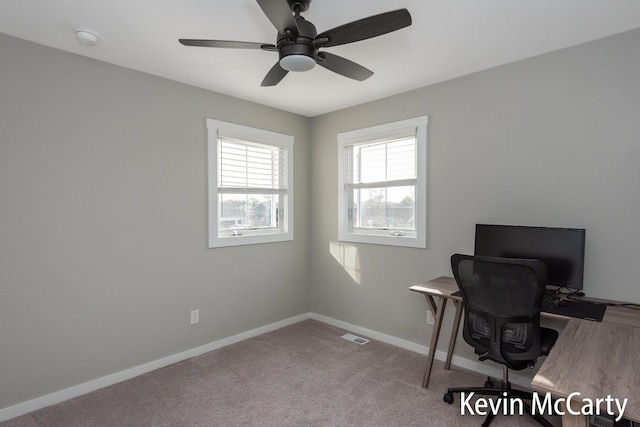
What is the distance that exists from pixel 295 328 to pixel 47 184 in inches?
108

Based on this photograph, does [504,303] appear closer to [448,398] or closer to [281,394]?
[448,398]

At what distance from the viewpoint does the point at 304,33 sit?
1.79 meters

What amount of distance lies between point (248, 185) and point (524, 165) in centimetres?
259

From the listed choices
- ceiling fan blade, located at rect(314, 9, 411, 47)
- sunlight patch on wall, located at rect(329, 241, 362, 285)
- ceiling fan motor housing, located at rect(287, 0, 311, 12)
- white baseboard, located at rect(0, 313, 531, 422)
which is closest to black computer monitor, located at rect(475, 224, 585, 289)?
white baseboard, located at rect(0, 313, 531, 422)

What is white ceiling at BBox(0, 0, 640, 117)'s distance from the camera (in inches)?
78.5

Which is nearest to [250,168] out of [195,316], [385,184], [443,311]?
[385,184]

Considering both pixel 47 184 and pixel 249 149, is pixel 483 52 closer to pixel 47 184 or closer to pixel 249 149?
pixel 249 149

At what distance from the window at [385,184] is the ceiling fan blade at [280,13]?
1.92 meters

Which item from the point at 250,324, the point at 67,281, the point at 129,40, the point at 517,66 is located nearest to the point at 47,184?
the point at 67,281

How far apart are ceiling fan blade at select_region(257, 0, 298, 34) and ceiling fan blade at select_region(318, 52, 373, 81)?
0.30m

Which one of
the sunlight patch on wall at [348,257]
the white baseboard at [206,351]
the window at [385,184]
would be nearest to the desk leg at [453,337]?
the white baseboard at [206,351]

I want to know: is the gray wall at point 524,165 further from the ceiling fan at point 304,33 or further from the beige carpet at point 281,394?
the ceiling fan at point 304,33

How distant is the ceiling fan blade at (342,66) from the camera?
2.05 m

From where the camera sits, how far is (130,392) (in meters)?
2.65
